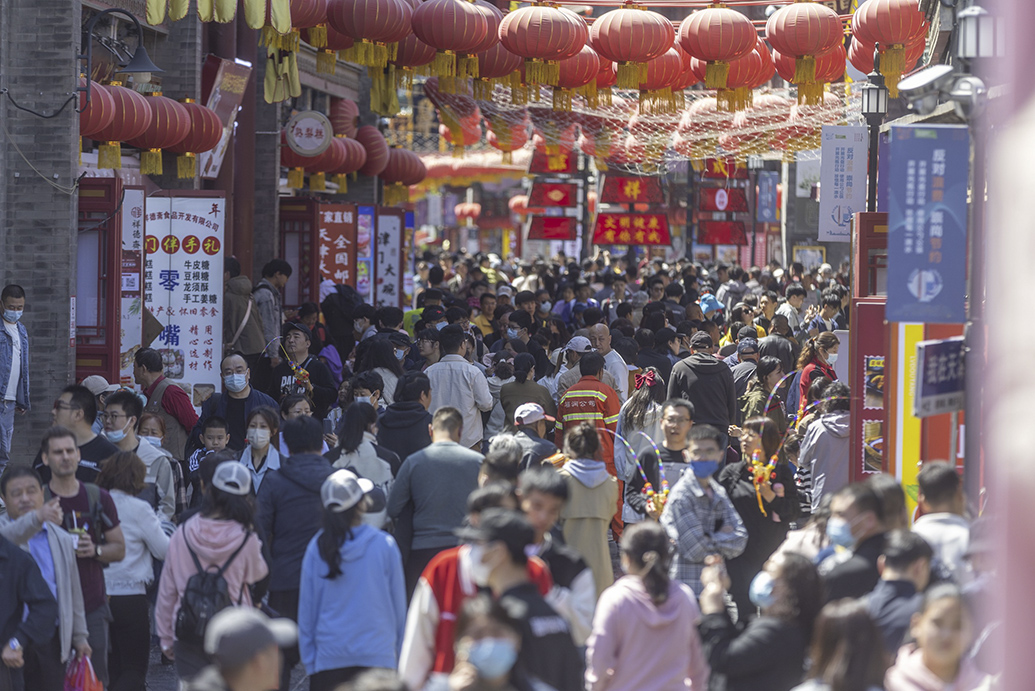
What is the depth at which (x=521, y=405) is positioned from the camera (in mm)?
9523

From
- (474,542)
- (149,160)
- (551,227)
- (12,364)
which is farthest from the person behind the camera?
(551,227)

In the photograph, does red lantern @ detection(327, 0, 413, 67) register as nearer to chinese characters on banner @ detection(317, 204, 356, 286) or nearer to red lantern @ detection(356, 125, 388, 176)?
chinese characters on banner @ detection(317, 204, 356, 286)

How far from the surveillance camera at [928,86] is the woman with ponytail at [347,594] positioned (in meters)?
3.57

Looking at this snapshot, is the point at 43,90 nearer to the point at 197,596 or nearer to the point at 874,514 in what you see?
the point at 197,596

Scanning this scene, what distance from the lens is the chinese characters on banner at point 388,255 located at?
23109mm

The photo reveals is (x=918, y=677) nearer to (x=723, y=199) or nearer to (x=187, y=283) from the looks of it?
(x=187, y=283)

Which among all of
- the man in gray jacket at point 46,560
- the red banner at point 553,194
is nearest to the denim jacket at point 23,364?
the man in gray jacket at point 46,560

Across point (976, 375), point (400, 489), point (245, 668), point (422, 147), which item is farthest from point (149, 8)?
point (422, 147)

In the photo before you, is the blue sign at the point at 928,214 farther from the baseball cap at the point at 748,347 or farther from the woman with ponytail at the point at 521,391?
the baseball cap at the point at 748,347

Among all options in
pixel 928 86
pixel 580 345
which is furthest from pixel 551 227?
pixel 928 86

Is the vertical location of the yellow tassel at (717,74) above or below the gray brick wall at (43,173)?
above

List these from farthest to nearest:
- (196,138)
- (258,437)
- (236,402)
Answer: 1. (196,138)
2. (236,402)
3. (258,437)

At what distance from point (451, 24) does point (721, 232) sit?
17.5m

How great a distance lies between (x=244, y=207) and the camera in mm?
20500
